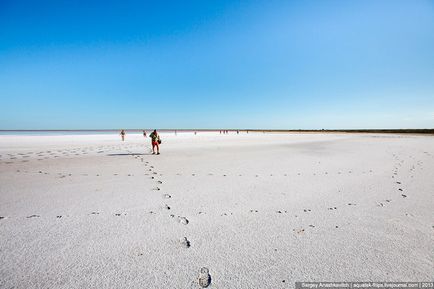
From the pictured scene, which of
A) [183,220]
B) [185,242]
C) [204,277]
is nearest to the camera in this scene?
[204,277]

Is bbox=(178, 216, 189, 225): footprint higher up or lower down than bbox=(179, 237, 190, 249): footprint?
Result: lower down

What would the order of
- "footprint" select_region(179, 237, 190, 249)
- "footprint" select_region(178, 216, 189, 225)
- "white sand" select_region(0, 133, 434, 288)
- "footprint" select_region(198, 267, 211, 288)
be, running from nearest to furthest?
"footprint" select_region(198, 267, 211, 288), "white sand" select_region(0, 133, 434, 288), "footprint" select_region(179, 237, 190, 249), "footprint" select_region(178, 216, 189, 225)

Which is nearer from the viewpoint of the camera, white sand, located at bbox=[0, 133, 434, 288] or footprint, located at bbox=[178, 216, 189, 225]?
white sand, located at bbox=[0, 133, 434, 288]

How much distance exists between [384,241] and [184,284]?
292cm

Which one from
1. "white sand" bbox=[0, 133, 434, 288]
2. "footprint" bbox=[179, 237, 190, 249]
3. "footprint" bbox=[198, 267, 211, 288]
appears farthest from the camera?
"footprint" bbox=[179, 237, 190, 249]

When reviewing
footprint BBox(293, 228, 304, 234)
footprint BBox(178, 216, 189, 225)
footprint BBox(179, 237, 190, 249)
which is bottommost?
footprint BBox(293, 228, 304, 234)

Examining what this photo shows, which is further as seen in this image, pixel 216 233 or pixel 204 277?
pixel 216 233

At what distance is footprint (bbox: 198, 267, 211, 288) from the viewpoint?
8.34 feet

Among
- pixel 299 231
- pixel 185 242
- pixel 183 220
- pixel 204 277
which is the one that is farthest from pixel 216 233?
pixel 299 231

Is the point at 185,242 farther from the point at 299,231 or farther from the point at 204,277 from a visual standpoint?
the point at 299,231

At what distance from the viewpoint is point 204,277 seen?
8.69 feet

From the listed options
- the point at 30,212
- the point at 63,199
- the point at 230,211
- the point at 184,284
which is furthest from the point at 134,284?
the point at 63,199

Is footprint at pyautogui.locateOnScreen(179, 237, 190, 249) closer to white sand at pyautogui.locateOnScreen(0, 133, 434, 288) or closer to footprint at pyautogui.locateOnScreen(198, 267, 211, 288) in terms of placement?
white sand at pyautogui.locateOnScreen(0, 133, 434, 288)

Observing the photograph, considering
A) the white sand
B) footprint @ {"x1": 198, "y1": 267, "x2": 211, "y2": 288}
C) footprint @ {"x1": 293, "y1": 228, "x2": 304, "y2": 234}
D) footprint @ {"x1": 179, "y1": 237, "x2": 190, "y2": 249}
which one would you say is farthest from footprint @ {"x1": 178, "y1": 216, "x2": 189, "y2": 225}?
footprint @ {"x1": 293, "y1": 228, "x2": 304, "y2": 234}
